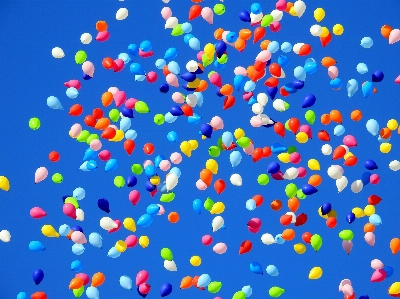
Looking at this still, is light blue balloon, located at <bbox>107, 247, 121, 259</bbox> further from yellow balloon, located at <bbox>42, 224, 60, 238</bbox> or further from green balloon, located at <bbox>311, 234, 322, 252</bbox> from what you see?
green balloon, located at <bbox>311, 234, 322, 252</bbox>

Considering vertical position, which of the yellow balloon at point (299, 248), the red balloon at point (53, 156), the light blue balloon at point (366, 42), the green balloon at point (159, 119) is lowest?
the yellow balloon at point (299, 248)

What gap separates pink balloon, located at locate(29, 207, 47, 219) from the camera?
2824 mm

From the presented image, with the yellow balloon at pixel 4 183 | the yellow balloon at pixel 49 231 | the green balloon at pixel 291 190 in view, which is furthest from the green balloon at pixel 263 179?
the yellow balloon at pixel 4 183

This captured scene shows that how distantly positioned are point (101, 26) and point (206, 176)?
78 centimetres

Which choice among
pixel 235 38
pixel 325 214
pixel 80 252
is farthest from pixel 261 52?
pixel 80 252

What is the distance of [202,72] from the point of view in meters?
2.83

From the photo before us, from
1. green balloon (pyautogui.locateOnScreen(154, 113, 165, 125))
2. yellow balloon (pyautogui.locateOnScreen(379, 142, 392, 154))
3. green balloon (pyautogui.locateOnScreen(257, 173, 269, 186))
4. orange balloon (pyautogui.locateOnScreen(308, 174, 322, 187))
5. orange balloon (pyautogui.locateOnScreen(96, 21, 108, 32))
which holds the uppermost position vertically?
orange balloon (pyautogui.locateOnScreen(96, 21, 108, 32))

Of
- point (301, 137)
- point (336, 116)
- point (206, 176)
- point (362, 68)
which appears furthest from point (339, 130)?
point (206, 176)

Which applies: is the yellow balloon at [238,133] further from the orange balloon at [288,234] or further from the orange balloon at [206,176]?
the orange balloon at [288,234]

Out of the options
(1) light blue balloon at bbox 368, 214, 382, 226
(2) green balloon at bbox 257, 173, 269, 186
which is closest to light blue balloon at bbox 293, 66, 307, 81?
(2) green balloon at bbox 257, 173, 269, 186

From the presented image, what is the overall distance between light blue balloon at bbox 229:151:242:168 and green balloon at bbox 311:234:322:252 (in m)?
0.44

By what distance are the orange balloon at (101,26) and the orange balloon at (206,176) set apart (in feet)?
2.43

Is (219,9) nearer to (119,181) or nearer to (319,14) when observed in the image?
(319,14)

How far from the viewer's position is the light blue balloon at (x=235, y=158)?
278cm
